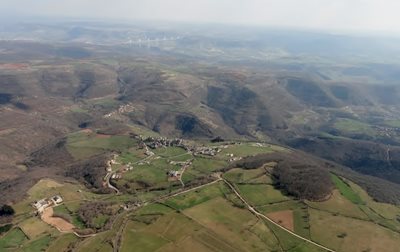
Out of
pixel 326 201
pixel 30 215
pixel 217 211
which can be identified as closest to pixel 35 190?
pixel 30 215

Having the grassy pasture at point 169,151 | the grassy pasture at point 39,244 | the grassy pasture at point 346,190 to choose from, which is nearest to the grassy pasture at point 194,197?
the grassy pasture at point 39,244

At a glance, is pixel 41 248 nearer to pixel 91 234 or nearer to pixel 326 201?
pixel 91 234

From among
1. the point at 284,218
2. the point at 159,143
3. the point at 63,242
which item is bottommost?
the point at 159,143

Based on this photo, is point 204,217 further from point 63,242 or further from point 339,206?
point 339,206

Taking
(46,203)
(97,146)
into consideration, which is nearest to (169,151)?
(97,146)

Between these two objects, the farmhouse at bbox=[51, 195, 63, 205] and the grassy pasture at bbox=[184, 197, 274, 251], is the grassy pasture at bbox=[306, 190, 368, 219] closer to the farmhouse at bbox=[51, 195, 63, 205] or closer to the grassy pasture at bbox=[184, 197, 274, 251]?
the grassy pasture at bbox=[184, 197, 274, 251]

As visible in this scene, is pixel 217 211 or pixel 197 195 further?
pixel 197 195

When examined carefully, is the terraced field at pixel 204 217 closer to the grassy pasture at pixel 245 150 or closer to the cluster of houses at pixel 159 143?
the grassy pasture at pixel 245 150
